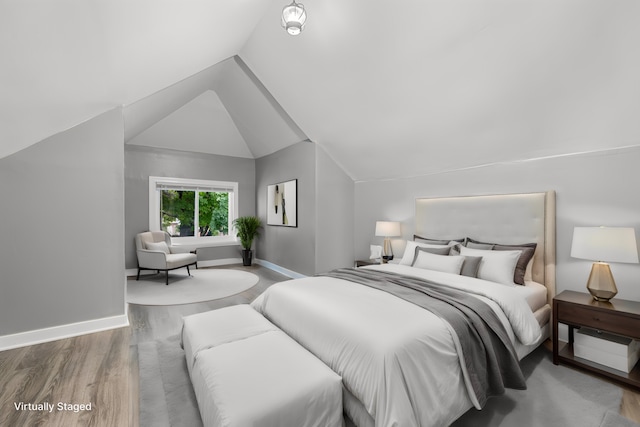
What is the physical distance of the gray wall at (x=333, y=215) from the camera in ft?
15.8

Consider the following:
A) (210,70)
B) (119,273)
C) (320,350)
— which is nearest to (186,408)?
(320,350)

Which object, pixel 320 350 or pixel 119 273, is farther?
pixel 119 273

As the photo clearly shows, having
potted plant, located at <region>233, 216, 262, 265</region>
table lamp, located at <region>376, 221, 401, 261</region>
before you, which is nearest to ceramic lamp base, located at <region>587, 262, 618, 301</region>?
table lamp, located at <region>376, 221, 401, 261</region>

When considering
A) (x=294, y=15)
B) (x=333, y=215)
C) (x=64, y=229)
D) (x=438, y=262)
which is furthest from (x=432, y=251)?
(x=64, y=229)

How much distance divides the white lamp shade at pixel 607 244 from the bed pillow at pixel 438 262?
36.9 inches

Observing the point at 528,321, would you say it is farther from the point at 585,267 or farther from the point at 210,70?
the point at 210,70

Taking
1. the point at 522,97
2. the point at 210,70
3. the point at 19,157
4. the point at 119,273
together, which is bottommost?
the point at 119,273

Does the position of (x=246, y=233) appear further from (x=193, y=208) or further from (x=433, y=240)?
(x=433, y=240)

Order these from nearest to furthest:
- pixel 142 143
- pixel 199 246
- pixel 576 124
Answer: pixel 576 124, pixel 142 143, pixel 199 246

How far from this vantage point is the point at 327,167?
4906 mm

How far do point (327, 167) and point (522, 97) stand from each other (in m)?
2.89

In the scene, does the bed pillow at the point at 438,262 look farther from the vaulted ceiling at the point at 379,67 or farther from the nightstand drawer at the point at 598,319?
the vaulted ceiling at the point at 379,67

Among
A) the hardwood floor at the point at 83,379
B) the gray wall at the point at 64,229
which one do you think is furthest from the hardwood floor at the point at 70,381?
the gray wall at the point at 64,229

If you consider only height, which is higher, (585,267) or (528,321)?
(585,267)
